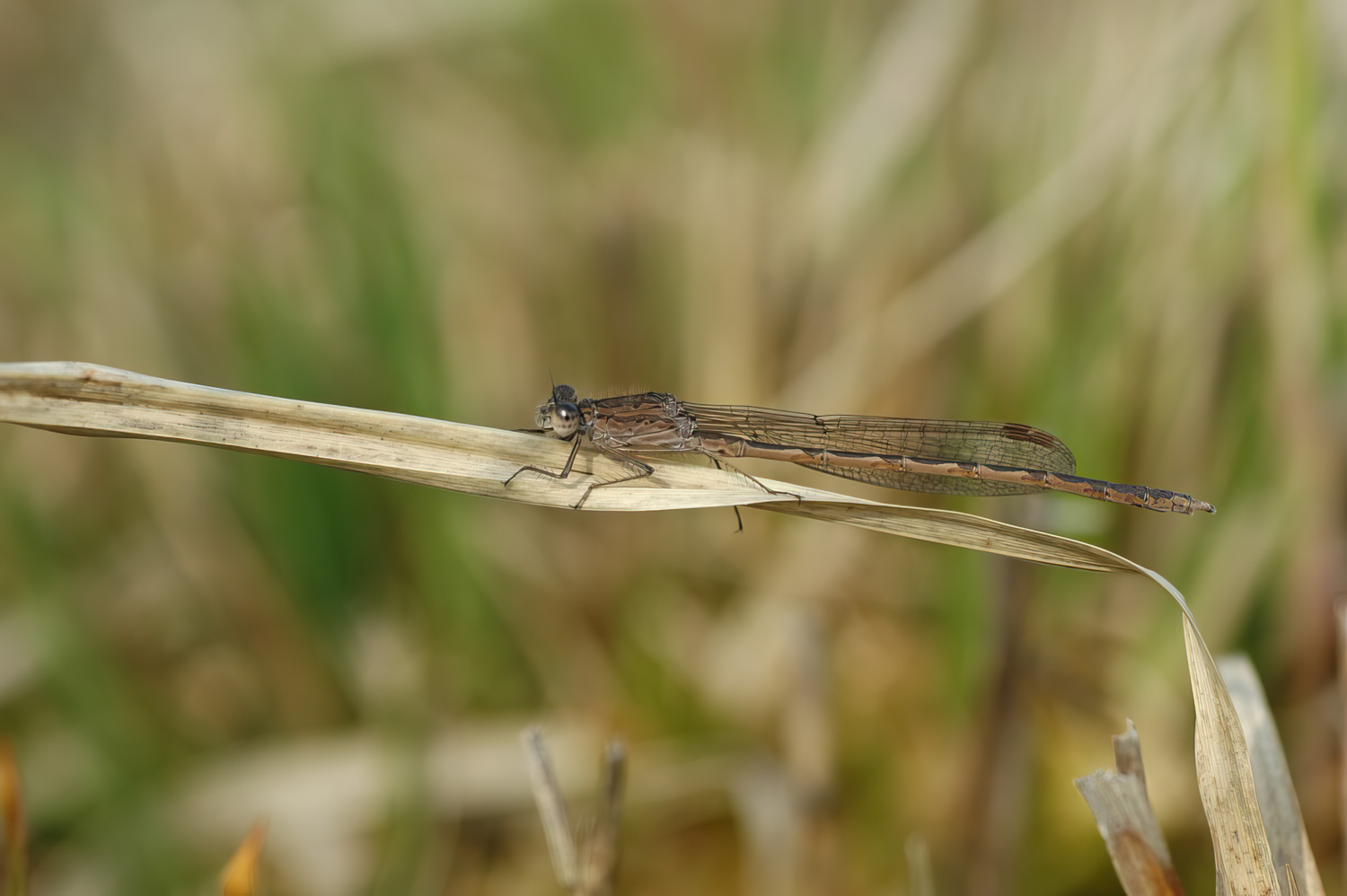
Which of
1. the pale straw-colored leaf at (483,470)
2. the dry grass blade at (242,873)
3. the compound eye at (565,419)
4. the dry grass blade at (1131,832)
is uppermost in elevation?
the compound eye at (565,419)

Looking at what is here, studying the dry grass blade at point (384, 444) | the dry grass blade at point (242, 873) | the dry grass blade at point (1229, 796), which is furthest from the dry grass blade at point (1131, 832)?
the dry grass blade at point (242, 873)

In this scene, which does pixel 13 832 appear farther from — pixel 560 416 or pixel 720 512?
pixel 720 512

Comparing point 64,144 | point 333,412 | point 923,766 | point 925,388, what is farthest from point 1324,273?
point 64,144

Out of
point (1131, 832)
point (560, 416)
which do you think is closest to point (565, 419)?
point (560, 416)

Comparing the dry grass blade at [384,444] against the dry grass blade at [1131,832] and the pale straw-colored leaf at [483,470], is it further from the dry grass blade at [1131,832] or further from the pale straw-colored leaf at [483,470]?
the dry grass blade at [1131,832]

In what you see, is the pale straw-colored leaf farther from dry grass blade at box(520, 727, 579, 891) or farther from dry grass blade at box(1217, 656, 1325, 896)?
dry grass blade at box(520, 727, 579, 891)

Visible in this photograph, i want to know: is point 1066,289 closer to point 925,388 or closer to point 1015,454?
point 925,388
